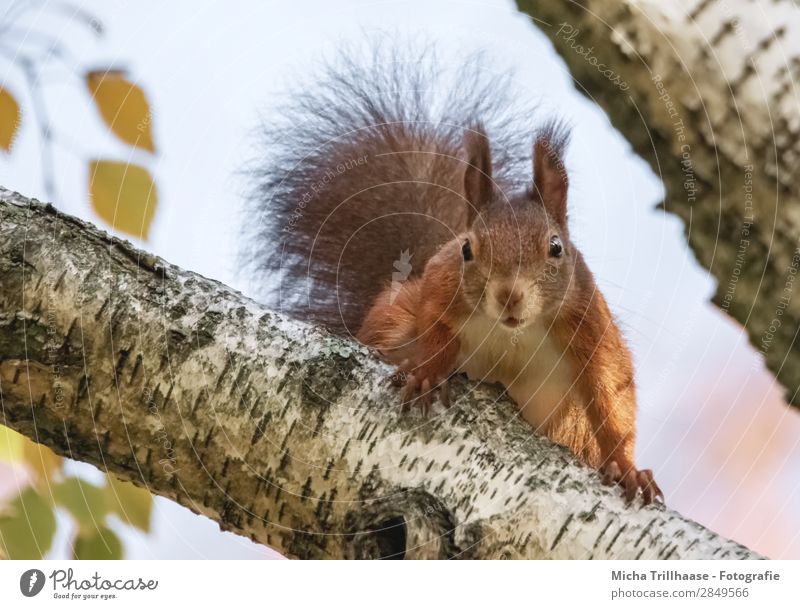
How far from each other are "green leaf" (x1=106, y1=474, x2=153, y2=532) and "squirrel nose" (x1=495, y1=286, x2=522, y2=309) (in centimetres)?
45

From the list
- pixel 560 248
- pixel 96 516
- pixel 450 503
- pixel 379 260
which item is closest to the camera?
pixel 450 503

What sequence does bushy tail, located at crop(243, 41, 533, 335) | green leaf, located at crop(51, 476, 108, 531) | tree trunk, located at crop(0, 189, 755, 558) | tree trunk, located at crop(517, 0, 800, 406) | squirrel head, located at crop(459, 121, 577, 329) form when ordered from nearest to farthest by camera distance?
tree trunk, located at crop(517, 0, 800, 406) < tree trunk, located at crop(0, 189, 755, 558) < green leaf, located at crop(51, 476, 108, 531) < squirrel head, located at crop(459, 121, 577, 329) < bushy tail, located at crop(243, 41, 533, 335)

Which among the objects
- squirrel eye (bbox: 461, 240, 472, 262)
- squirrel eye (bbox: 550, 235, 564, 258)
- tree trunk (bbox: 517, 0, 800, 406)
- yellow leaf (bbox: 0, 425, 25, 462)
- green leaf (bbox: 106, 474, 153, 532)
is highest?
tree trunk (bbox: 517, 0, 800, 406)

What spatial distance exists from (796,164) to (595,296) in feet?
1.42

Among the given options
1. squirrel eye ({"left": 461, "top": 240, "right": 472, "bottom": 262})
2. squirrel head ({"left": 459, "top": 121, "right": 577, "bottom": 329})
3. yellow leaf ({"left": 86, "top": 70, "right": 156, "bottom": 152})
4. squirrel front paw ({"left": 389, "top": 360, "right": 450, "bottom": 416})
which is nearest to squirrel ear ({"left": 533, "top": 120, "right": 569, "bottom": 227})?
squirrel head ({"left": 459, "top": 121, "right": 577, "bottom": 329})

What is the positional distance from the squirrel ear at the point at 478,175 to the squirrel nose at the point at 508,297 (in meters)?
0.14

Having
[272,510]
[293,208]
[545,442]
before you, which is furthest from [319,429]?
[293,208]

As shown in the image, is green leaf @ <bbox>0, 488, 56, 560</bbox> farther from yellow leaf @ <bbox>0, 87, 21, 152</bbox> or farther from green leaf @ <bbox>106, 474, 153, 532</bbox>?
yellow leaf @ <bbox>0, 87, 21, 152</bbox>

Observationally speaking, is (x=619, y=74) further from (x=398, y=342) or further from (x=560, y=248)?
(x=398, y=342)

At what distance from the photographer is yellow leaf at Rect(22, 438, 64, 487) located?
37.6 inches

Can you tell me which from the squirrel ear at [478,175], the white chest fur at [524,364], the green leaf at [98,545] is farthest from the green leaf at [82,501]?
the squirrel ear at [478,175]

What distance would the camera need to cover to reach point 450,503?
810 millimetres

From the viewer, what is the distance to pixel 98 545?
0.93 m

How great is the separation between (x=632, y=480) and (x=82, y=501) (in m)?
0.58
